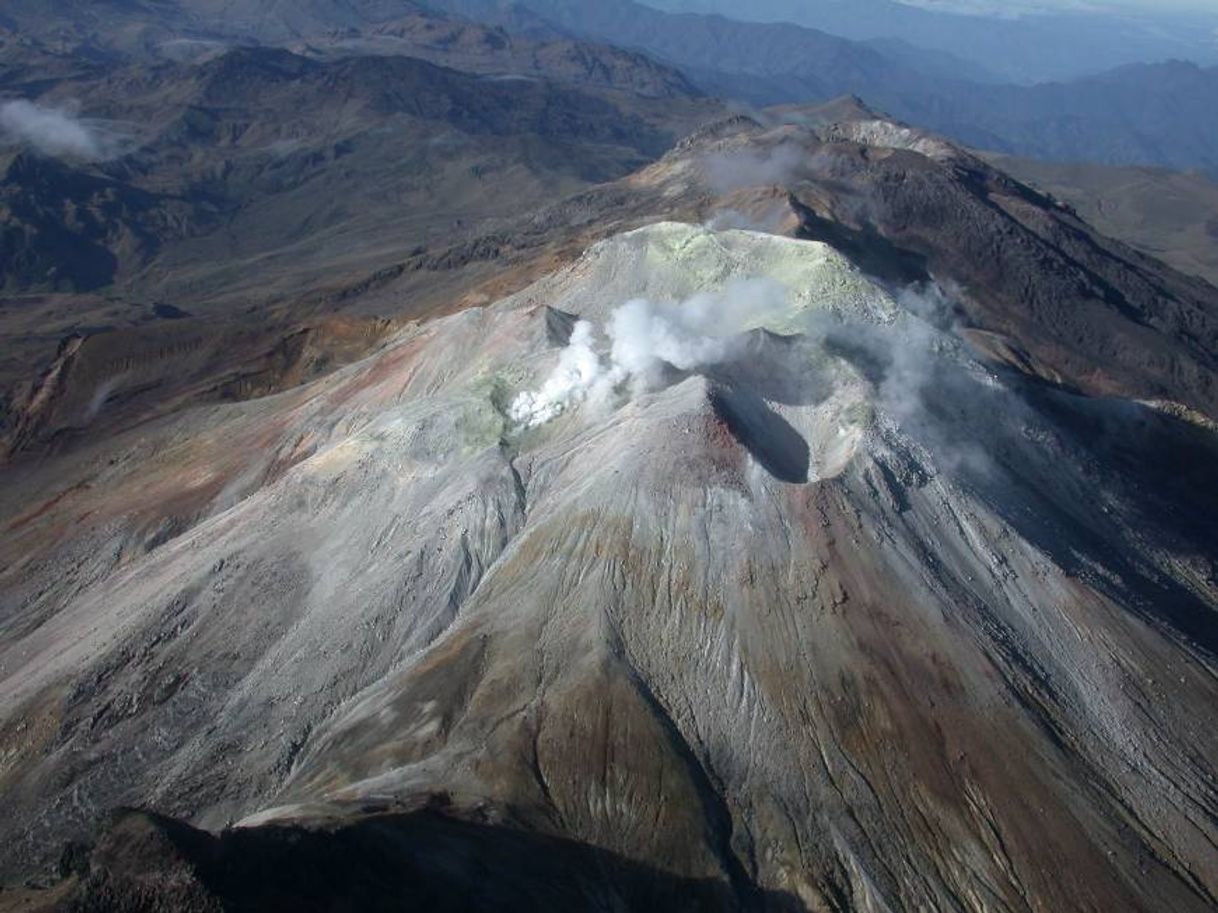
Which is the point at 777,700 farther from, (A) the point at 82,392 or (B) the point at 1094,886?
(A) the point at 82,392

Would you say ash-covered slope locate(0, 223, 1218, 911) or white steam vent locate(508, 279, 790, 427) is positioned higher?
white steam vent locate(508, 279, 790, 427)

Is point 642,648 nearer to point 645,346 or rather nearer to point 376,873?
point 376,873

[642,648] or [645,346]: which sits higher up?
[645,346]

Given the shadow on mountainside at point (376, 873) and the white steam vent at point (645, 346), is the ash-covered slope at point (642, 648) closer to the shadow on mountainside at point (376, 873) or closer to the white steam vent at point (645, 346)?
the shadow on mountainside at point (376, 873)

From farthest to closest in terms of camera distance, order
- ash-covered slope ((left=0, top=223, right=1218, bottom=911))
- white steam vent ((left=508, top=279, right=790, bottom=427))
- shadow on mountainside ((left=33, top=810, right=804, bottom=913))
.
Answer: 1. white steam vent ((left=508, top=279, right=790, bottom=427))
2. ash-covered slope ((left=0, top=223, right=1218, bottom=911))
3. shadow on mountainside ((left=33, top=810, right=804, bottom=913))

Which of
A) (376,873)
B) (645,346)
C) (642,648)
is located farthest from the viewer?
(645,346)

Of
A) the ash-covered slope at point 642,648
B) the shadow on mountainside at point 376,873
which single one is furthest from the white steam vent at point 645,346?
the shadow on mountainside at point 376,873

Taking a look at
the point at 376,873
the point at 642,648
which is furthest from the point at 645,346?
the point at 376,873

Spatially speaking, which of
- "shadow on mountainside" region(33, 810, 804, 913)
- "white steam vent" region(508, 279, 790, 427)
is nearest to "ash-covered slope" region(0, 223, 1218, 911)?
"shadow on mountainside" region(33, 810, 804, 913)

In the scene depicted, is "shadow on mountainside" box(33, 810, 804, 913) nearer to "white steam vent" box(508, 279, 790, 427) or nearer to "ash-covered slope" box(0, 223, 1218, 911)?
"ash-covered slope" box(0, 223, 1218, 911)

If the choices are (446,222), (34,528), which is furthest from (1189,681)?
(446,222)
